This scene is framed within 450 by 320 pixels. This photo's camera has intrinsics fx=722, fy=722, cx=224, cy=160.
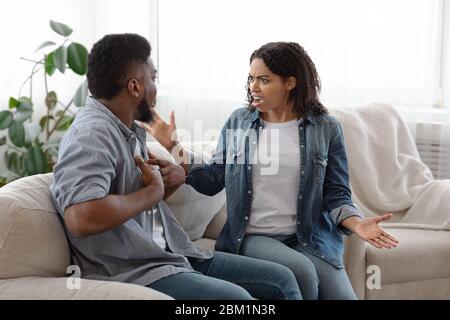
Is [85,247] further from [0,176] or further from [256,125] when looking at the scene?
[0,176]

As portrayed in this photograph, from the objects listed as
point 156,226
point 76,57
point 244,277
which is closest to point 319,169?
point 244,277

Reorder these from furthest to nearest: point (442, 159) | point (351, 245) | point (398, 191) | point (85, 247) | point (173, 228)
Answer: point (442, 159) → point (398, 191) → point (351, 245) → point (173, 228) → point (85, 247)

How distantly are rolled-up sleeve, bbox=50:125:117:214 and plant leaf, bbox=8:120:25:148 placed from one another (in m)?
2.03

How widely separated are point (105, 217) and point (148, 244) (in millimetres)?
198

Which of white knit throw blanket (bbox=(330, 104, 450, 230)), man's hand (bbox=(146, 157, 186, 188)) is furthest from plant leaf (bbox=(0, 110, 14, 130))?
man's hand (bbox=(146, 157, 186, 188))

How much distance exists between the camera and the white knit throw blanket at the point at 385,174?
2842 mm

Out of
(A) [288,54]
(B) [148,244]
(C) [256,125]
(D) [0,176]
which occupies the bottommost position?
(D) [0,176]

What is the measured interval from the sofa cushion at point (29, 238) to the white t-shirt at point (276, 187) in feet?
2.12

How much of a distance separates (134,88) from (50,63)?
2.03 meters

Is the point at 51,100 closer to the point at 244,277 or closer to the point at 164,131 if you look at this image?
the point at 164,131

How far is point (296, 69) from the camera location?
219 cm

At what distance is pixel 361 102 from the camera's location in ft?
11.6

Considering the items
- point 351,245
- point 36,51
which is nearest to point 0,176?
point 36,51

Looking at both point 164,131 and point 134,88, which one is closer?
point 134,88
